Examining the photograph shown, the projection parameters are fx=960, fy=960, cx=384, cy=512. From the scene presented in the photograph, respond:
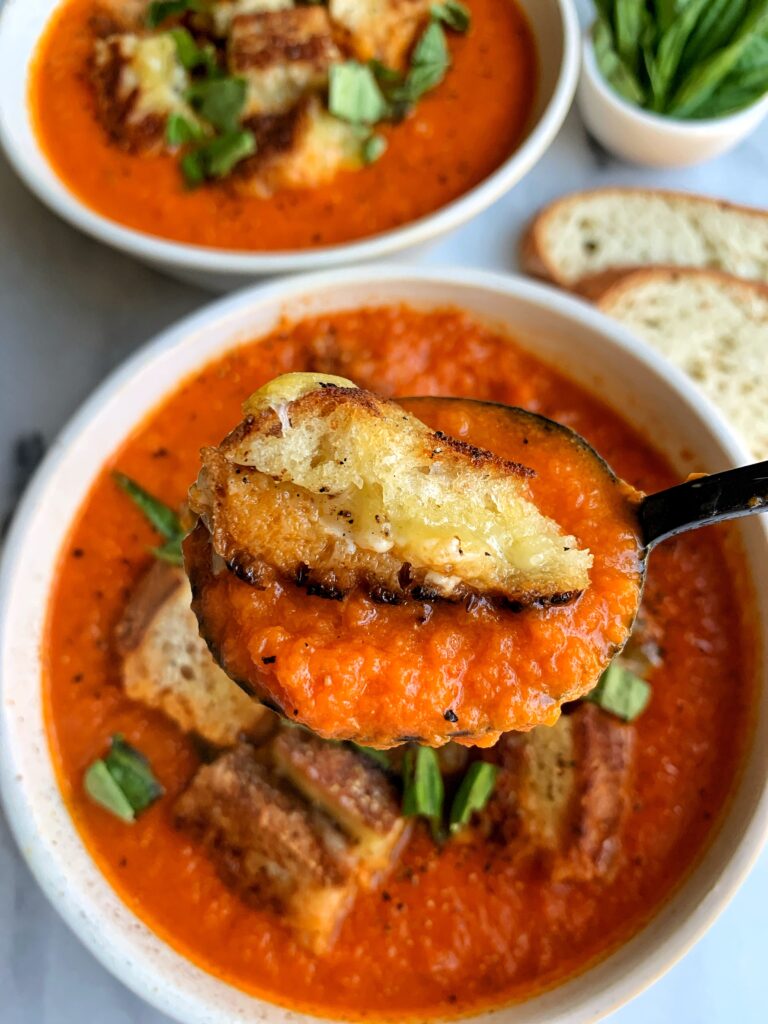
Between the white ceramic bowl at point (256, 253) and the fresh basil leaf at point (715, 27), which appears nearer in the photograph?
the white ceramic bowl at point (256, 253)

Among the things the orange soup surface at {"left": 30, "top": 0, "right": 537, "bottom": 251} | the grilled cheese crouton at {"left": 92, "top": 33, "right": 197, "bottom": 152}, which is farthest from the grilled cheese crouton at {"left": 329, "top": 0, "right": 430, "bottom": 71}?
the grilled cheese crouton at {"left": 92, "top": 33, "right": 197, "bottom": 152}

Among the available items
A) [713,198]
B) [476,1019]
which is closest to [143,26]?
[713,198]

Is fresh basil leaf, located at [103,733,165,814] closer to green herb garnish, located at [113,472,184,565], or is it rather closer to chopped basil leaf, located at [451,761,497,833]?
green herb garnish, located at [113,472,184,565]

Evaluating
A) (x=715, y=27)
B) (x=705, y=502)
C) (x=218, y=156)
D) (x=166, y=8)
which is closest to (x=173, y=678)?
(x=705, y=502)

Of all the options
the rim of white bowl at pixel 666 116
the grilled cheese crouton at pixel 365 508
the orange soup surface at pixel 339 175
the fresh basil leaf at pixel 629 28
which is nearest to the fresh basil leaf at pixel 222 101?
the orange soup surface at pixel 339 175

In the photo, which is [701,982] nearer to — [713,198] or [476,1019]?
[476,1019]

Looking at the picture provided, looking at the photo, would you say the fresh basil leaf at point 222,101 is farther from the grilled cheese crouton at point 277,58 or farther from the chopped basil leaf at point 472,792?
the chopped basil leaf at point 472,792
